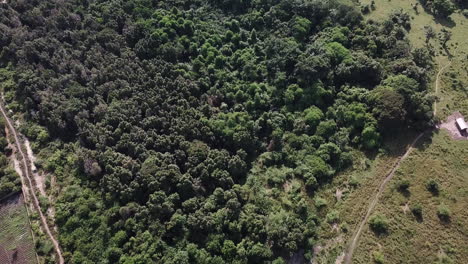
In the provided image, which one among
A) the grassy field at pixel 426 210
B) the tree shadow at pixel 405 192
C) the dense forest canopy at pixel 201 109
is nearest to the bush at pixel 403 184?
the tree shadow at pixel 405 192

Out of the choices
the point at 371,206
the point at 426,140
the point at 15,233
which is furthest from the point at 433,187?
the point at 15,233

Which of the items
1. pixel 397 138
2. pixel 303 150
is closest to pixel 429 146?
pixel 397 138

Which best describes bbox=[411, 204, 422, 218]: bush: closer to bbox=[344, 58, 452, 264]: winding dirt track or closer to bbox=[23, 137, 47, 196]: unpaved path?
bbox=[344, 58, 452, 264]: winding dirt track

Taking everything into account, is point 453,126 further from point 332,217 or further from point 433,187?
point 332,217

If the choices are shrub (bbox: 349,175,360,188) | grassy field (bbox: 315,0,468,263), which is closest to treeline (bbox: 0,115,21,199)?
grassy field (bbox: 315,0,468,263)

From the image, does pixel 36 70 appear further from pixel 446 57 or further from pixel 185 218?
pixel 446 57
